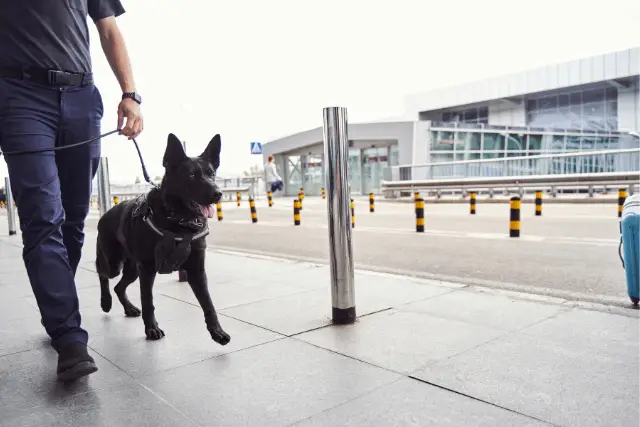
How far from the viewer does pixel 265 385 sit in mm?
2256

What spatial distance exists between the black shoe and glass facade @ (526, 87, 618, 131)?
132ft

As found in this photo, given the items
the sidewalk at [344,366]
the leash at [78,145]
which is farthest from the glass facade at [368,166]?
the leash at [78,145]

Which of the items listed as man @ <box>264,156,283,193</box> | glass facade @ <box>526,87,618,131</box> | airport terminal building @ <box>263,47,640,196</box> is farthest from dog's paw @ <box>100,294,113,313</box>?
glass facade @ <box>526,87,618,131</box>

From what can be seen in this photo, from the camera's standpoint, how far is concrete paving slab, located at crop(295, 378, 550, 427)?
1.88m

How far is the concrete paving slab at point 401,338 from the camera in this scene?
8.45 ft

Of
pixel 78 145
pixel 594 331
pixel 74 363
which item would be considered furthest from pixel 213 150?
pixel 594 331

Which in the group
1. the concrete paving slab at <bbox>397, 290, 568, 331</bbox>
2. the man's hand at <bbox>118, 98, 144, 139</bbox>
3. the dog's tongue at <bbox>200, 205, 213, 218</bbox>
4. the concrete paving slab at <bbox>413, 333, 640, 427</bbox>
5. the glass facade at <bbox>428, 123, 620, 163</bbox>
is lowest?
the concrete paving slab at <bbox>397, 290, 568, 331</bbox>

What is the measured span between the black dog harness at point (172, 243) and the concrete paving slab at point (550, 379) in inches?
49.2

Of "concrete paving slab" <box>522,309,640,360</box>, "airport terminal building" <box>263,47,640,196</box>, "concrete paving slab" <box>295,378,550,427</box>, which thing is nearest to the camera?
"concrete paving slab" <box>295,378,550,427</box>

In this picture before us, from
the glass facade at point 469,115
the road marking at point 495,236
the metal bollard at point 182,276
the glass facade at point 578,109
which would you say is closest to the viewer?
the metal bollard at point 182,276

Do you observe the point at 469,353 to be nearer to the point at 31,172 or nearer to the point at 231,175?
the point at 31,172

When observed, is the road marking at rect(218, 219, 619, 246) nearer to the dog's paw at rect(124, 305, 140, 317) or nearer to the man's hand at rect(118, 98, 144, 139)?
the dog's paw at rect(124, 305, 140, 317)

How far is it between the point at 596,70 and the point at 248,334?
3997cm

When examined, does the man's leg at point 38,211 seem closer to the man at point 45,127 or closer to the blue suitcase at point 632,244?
the man at point 45,127
